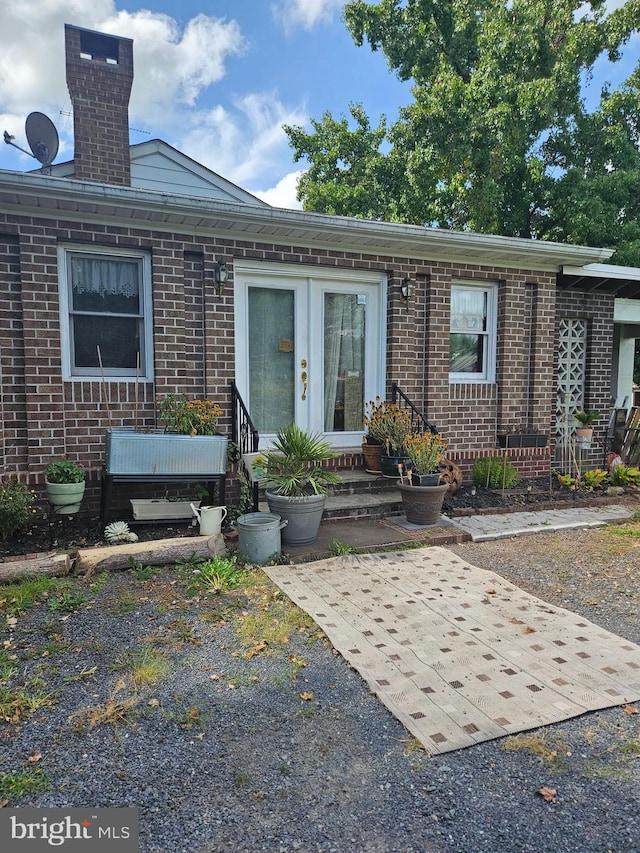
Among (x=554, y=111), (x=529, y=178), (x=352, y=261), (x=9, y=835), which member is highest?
(x=554, y=111)

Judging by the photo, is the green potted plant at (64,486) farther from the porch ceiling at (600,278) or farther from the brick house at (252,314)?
the porch ceiling at (600,278)

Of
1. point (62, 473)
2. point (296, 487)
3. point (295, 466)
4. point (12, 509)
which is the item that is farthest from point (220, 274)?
point (12, 509)

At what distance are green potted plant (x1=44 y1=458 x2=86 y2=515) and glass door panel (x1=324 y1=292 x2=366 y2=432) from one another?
9.25 feet

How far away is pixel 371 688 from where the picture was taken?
263 centimetres

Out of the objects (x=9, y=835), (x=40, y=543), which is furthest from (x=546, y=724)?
(x=40, y=543)

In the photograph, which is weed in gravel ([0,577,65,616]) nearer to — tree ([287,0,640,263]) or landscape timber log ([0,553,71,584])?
landscape timber log ([0,553,71,584])

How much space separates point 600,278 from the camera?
7.28 meters

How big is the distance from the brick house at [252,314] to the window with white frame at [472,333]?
0.02m

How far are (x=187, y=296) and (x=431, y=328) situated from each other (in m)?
2.89

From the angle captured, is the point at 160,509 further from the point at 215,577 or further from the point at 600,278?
the point at 600,278

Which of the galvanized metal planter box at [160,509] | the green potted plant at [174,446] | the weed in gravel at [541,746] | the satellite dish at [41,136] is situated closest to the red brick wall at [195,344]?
the green potted plant at [174,446]

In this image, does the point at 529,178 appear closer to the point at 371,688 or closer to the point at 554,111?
the point at 554,111

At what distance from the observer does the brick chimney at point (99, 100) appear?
6.70 metres

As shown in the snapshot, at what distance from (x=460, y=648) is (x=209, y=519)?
249 centimetres
